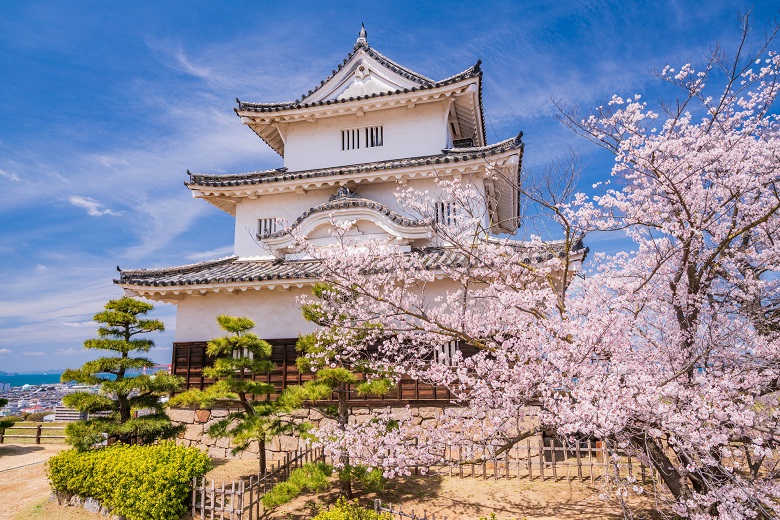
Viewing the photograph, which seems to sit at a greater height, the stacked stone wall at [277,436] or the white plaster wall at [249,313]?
the white plaster wall at [249,313]

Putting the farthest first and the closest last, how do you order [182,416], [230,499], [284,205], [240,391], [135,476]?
[284,205]
[182,416]
[240,391]
[135,476]
[230,499]

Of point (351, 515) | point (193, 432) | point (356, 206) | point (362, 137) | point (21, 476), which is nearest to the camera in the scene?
point (351, 515)

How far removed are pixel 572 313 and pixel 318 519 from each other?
189 inches

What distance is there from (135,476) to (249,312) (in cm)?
536

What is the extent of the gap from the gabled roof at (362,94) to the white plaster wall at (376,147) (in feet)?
1.64

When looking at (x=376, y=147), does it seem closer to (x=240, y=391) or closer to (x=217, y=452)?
(x=240, y=391)

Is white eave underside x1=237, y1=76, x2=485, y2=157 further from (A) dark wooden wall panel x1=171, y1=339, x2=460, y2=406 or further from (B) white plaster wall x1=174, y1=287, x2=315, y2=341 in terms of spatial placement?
(A) dark wooden wall panel x1=171, y1=339, x2=460, y2=406

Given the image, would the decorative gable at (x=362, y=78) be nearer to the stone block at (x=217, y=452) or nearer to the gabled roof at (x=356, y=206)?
the gabled roof at (x=356, y=206)

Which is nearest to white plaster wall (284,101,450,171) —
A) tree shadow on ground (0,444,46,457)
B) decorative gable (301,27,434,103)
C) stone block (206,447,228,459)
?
decorative gable (301,27,434,103)

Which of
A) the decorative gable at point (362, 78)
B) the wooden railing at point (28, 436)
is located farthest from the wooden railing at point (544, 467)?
the wooden railing at point (28, 436)

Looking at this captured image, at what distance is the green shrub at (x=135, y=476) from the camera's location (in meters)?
8.11

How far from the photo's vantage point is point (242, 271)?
13500mm

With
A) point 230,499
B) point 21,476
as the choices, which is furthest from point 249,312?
point 21,476

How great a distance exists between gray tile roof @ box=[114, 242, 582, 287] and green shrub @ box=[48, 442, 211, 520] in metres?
4.34
